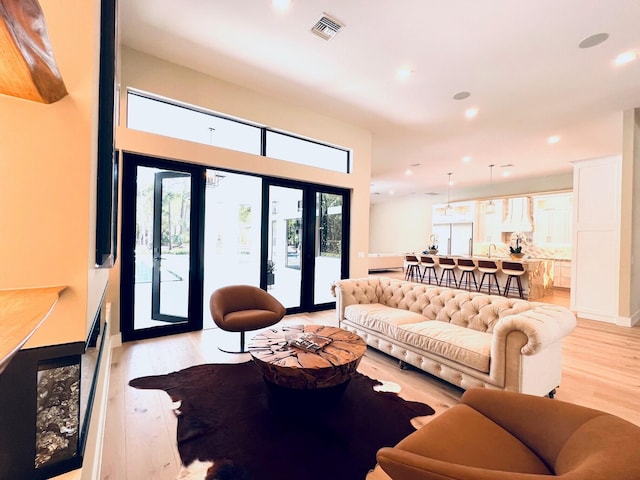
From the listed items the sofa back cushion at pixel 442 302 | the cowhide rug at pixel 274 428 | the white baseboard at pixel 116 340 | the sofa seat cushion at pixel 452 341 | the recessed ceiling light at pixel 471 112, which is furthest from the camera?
the recessed ceiling light at pixel 471 112

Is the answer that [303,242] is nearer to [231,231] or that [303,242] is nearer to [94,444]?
[231,231]

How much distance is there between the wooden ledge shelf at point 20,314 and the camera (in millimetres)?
479

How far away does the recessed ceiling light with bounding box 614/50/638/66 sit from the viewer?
3297 mm

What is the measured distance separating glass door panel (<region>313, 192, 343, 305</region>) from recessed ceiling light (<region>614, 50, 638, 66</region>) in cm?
413

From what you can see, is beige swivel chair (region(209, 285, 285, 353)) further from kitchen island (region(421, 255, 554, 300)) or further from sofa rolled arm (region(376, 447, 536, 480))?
kitchen island (region(421, 255, 554, 300))

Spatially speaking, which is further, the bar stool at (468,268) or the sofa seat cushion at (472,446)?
the bar stool at (468,268)

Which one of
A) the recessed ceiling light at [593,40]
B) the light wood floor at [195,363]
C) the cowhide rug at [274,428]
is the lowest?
the light wood floor at [195,363]

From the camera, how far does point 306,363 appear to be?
2029 mm

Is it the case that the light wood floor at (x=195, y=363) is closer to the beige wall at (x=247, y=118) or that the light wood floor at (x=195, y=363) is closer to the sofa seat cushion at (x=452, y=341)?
the sofa seat cushion at (x=452, y=341)

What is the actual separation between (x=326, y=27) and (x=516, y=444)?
144 inches

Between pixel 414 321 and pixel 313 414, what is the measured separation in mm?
1515

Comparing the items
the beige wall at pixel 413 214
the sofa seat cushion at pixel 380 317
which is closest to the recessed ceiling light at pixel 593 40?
the sofa seat cushion at pixel 380 317

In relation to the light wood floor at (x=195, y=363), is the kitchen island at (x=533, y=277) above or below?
above

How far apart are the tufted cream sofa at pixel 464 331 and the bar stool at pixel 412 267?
5.24 metres
